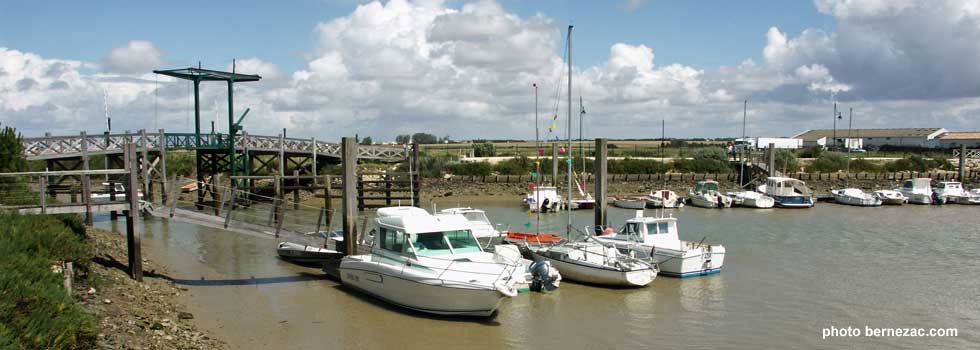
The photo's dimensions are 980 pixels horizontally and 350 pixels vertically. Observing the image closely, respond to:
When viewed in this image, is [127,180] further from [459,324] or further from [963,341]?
[963,341]

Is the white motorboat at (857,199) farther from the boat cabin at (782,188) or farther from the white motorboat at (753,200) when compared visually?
the white motorboat at (753,200)

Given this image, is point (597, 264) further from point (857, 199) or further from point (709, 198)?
point (857, 199)

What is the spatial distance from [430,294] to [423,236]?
1.83 metres

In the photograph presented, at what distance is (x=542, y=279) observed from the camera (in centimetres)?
1875

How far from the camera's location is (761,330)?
50.8 ft

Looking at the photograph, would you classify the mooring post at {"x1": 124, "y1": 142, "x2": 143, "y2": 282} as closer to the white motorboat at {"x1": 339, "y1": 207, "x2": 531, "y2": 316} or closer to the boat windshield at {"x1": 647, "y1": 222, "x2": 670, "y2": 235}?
the white motorboat at {"x1": 339, "y1": 207, "x2": 531, "y2": 316}

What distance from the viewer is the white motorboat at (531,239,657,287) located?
63.0ft

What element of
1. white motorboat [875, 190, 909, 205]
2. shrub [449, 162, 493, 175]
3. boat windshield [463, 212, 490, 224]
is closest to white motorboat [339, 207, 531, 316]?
boat windshield [463, 212, 490, 224]

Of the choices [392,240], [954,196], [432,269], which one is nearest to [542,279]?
[432,269]

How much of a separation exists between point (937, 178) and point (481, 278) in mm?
61024

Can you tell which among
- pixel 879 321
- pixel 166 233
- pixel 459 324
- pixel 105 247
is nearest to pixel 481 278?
pixel 459 324

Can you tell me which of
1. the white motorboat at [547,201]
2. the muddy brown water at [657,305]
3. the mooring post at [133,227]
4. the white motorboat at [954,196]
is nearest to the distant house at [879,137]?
the white motorboat at [954,196]

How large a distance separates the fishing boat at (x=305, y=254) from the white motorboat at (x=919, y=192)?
140ft

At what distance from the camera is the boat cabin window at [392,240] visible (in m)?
17.2
